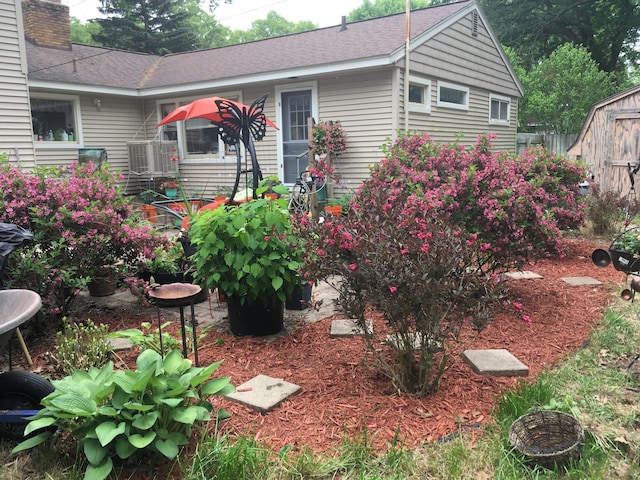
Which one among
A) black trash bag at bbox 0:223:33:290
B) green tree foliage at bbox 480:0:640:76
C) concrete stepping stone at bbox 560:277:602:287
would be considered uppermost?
green tree foliage at bbox 480:0:640:76

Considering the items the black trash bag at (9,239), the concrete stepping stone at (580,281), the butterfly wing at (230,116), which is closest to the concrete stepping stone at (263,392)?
the black trash bag at (9,239)

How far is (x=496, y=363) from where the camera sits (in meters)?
3.24

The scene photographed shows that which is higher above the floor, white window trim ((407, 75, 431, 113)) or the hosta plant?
white window trim ((407, 75, 431, 113))

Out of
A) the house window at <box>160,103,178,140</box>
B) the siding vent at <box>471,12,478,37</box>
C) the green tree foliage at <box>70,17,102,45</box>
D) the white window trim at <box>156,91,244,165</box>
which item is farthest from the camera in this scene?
the green tree foliage at <box>70,17,102,45</box>

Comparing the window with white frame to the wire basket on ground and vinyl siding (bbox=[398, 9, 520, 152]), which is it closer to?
vinyl siding (bbox=[398, 9, 520, 152])

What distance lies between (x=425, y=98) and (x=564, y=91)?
964 centimetres

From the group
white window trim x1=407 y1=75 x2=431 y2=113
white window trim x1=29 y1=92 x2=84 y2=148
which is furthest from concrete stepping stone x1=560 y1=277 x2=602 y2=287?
white window trim x1=29 y1=92 x2=84 y2=148

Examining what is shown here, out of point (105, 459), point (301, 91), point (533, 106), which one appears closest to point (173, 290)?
point (105, 459)

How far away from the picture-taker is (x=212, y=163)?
38.3 ft

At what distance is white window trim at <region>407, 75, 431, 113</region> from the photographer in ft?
32.1

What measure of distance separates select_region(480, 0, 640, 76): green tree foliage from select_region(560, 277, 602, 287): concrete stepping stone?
2453 cm

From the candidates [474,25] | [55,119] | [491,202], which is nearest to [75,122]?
[55,119]

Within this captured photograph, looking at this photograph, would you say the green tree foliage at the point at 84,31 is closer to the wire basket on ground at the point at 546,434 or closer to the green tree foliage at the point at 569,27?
the green tree foliage at the point at 569,27

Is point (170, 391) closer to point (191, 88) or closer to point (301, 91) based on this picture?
point (301, 91)
